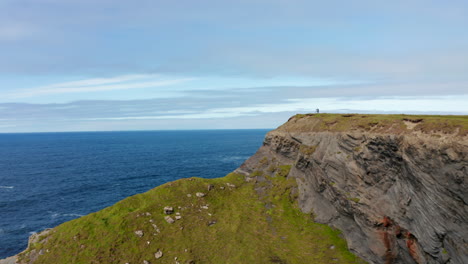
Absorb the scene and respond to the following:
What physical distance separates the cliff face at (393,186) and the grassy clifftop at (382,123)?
0.40ft

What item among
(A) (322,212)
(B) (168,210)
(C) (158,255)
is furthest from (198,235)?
(A) (322,212)

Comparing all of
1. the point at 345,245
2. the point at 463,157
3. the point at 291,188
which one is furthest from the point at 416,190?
the point at 291,188

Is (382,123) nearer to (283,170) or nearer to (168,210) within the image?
(283,170)

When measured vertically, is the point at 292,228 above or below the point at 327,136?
below

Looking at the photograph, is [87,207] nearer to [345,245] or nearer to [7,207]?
[7,207]

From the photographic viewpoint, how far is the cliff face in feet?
67.5

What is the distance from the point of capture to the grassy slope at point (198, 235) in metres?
30.7

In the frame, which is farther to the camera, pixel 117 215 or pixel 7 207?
pixel 7 207

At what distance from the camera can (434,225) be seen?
21766 mm

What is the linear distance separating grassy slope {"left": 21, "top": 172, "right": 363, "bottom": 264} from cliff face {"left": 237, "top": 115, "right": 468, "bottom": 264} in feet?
10.9

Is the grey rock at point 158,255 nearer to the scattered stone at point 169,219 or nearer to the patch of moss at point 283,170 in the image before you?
the scattered stone at point 169,219

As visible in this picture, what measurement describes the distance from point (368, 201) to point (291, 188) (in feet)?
54.6

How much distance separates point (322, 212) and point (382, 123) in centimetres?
1422

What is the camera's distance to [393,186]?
1067 inches
